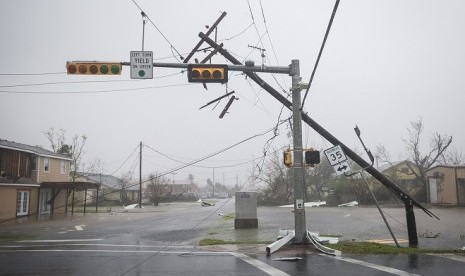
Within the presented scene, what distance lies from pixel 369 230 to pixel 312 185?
41108 millimetres

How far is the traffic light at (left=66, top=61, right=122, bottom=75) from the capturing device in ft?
38.3

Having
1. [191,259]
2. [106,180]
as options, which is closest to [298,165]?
[191,259]

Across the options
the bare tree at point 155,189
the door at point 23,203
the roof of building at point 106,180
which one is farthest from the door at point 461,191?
the roof of building at point 106,180

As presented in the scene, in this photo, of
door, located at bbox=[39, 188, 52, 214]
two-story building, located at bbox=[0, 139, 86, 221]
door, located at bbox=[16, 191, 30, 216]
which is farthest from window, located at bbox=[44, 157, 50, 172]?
door, located at bbox=[16, 191, 30, 216]

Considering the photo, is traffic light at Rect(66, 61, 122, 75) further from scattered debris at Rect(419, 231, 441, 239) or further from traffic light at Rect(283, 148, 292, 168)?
scattered debris at Rect(419, 231, 441, 239)

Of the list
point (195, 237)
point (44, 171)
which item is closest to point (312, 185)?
point (44, 171)

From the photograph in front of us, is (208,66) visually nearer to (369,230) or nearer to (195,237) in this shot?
(195,237)

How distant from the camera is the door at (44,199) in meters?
36.5

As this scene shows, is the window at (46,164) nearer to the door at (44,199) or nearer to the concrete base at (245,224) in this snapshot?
the door at (44,199)

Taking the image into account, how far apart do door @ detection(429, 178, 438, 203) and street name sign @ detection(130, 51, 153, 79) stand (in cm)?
3382

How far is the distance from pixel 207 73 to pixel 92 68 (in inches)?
132

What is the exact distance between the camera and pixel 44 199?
3750 cm

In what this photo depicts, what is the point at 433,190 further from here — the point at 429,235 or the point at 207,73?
the point at 207,73

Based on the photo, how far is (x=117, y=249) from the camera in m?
13.0
